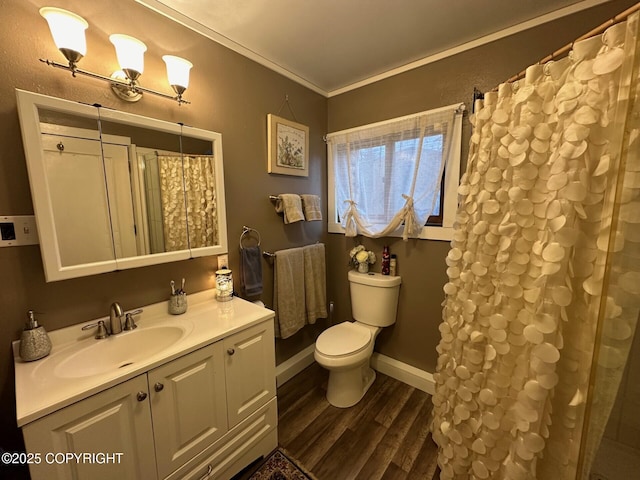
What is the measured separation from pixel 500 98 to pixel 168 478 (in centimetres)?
206

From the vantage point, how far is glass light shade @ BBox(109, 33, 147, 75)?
3.55 ft

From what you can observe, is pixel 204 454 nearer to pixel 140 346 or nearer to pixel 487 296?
pixel 140 346

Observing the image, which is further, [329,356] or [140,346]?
[329,356]

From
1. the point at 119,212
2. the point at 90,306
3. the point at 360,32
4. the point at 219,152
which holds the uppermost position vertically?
the point at 360,32

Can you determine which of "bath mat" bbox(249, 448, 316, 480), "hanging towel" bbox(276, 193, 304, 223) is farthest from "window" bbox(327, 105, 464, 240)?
"bath mat" bbox(249, 448, 316, 480)

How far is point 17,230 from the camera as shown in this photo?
998 millimetres

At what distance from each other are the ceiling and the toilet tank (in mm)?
1576

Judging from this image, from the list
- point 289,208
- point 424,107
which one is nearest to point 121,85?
point 289,208

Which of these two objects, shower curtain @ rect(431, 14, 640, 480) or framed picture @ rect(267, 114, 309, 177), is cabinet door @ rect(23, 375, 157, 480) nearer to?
shower curtain @ rect(431, 14, 640, 480)

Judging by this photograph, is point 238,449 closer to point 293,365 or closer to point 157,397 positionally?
point 157,397

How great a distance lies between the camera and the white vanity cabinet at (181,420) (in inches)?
32.3

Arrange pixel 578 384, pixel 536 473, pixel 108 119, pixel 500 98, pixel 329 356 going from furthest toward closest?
1. pixel 329 356
2. pixel 108 119
3. pixel 500 98
4. pixel 536 473
5. pixel 578 384

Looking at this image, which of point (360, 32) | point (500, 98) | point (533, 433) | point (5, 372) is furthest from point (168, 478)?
point (360, 32)

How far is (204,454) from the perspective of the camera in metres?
1.16
